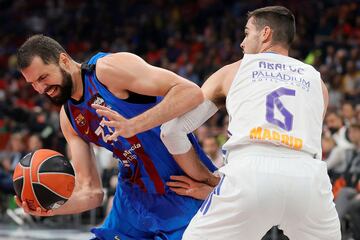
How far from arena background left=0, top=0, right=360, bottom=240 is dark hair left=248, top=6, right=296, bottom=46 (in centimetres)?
440

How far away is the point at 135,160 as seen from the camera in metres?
3.96

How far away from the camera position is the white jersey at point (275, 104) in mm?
3277

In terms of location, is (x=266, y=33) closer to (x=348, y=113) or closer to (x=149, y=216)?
(x=149, y=216)

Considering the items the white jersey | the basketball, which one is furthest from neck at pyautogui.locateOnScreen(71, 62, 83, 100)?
the white jersey

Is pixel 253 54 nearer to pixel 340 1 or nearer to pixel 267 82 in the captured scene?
pixel 267 82

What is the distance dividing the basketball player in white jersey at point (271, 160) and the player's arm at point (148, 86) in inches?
8.7

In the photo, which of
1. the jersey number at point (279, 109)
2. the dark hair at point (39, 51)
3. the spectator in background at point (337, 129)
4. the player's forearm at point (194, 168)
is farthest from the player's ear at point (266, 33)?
the spectator in background at point (337, 129)

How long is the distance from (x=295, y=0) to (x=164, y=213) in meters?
13.3

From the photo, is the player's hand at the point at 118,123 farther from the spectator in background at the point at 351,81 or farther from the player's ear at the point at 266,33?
the spectator in background at the point at 351,81

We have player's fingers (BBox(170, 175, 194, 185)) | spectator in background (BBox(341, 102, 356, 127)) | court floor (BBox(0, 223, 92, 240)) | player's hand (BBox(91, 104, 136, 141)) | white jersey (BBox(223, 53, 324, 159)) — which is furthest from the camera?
spectator in background (BBox(341, 102, 356, 127))

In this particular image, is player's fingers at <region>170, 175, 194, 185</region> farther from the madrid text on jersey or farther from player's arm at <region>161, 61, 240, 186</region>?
the madrid text on jersey

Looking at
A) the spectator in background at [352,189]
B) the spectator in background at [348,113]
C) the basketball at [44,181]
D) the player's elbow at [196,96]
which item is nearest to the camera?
the player's elbow at [196,96]

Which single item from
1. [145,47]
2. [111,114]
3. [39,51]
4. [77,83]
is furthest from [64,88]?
[145,47]

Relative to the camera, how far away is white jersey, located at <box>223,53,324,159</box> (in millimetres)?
Answer: 3277
